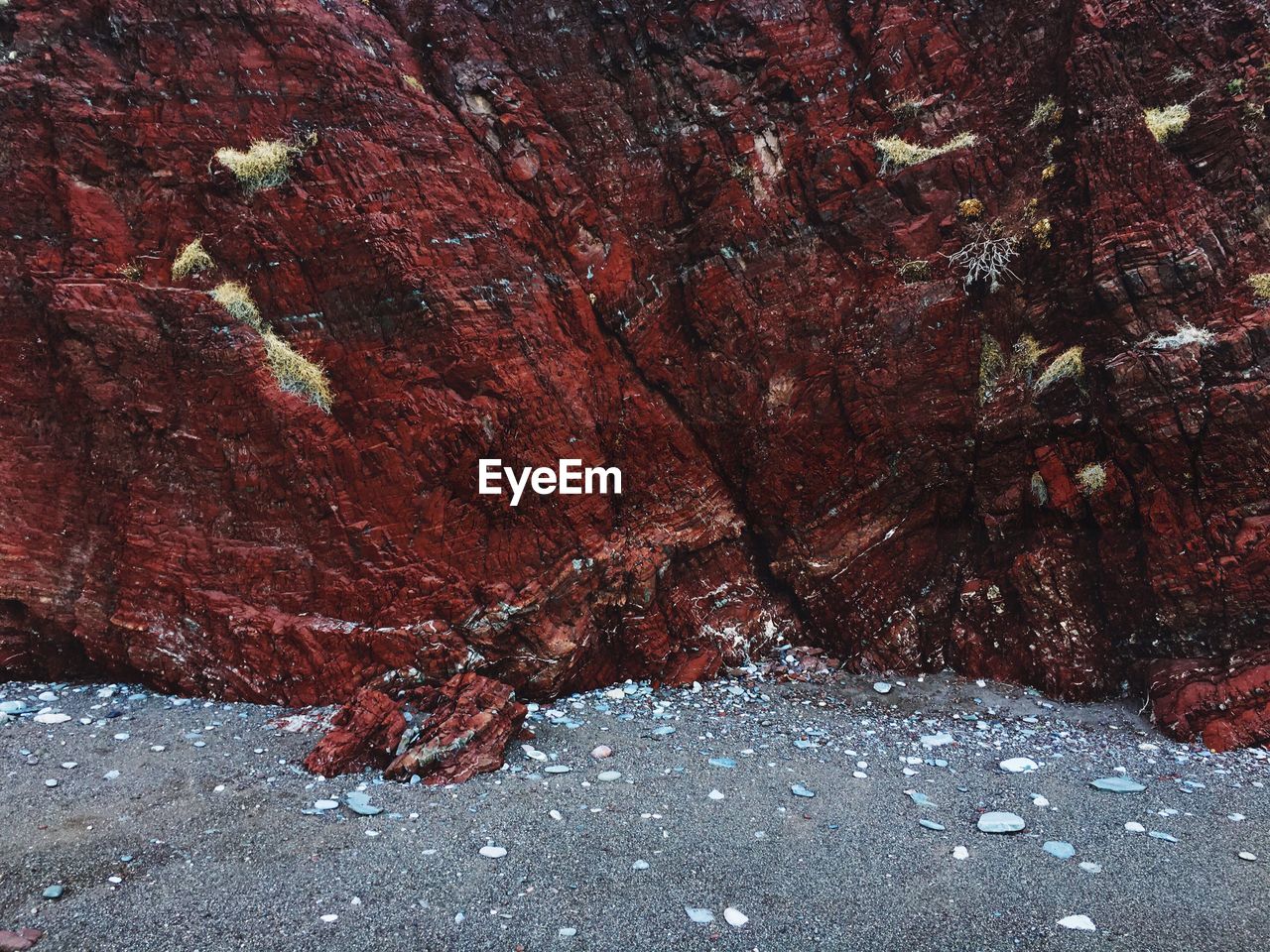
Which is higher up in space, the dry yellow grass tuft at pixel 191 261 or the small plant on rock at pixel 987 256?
the small plant on rock at pixel 987 256

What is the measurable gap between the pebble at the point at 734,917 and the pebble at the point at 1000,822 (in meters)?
1.98

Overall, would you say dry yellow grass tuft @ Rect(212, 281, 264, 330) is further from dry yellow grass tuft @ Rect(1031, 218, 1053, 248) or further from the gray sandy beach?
dry yellow grass tuft @ Rect(1031, 218, 1053, 248)

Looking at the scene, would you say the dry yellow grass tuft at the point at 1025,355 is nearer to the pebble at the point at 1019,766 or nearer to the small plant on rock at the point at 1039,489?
the small plant on rock at the point at 1039,489

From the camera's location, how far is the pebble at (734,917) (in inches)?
139

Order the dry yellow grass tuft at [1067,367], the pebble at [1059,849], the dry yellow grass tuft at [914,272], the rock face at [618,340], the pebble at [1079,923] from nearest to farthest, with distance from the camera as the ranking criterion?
the pebble at [1079,923] < the pebble at [1059,849] < the rock face at [618,340] < the dry yellow grass tuft at [1067,367] < the dry yellow grass tuft at [914,272]

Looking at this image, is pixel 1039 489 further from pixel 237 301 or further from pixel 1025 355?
pixel 237 301

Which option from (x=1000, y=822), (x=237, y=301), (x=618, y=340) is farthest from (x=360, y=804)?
(x=618, y=340)

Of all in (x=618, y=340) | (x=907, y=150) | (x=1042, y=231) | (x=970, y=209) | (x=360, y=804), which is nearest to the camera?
(x=360, y=804)

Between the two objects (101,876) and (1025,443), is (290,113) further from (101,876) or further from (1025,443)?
(1025,443)

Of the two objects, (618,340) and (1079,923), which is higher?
(618,340)

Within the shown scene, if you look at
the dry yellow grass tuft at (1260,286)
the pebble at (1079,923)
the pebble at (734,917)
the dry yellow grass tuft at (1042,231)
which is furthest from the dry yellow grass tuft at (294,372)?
the dry yellow grass tuft at (1260,286)

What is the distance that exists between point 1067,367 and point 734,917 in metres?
6.50

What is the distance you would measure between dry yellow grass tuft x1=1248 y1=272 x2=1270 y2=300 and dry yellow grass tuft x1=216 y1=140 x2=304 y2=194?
993cm

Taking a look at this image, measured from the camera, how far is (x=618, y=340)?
8156 mm
